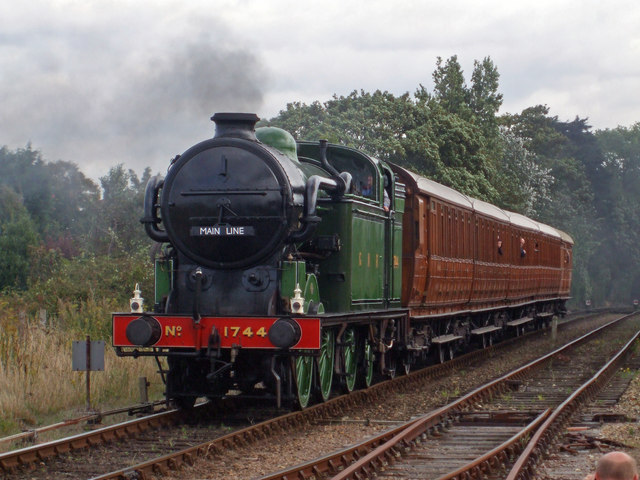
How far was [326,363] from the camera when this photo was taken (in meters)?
11.2

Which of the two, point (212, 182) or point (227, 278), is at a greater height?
point (212, 182)

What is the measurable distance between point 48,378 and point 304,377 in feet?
11.3

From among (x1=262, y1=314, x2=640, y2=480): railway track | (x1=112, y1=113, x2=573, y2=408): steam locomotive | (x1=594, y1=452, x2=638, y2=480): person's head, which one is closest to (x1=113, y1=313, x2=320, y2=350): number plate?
(x1=112, y1=113, x2=573, y2=408): steam locomotive

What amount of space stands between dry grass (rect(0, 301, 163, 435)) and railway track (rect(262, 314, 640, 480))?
3979mm

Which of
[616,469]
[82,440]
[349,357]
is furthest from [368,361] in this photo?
[616,469]

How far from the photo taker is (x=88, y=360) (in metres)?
10.7

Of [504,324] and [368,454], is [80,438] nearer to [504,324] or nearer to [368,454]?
[368,454]

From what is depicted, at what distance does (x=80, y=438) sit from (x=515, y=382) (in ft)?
23.9

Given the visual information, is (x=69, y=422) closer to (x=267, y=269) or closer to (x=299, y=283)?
(x=267, y=269)

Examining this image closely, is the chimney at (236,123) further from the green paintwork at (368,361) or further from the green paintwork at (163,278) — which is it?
the green paintwork at (368,361)

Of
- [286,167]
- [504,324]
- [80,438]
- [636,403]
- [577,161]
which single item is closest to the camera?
[80,438]

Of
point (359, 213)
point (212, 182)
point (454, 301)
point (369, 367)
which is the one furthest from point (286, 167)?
point (454, 301)

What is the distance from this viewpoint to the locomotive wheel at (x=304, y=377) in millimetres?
10320

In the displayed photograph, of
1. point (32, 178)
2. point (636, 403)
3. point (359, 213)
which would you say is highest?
point (32, 178)
